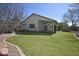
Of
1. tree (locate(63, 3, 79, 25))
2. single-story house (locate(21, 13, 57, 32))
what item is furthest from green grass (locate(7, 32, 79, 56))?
tree (locate(63, 3, 79, 25))

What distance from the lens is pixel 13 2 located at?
4.17 meters

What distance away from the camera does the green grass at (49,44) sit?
4125 mm

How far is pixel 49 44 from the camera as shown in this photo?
4.16 metres

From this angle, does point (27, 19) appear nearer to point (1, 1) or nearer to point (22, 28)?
point (22, 28)

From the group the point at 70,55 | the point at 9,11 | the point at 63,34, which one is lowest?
the point at 70,55

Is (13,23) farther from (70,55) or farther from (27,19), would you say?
(70,55)

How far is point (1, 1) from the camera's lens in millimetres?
4180

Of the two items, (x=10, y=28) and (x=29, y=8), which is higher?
(x=29, y=8)

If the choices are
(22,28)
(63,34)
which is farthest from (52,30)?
(22,28)

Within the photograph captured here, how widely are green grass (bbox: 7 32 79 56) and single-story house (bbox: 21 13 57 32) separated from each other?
112mm

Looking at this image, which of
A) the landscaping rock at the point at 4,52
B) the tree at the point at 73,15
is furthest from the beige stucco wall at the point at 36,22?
the landscaping rock at the point at 4,52

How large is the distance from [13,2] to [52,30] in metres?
0.74

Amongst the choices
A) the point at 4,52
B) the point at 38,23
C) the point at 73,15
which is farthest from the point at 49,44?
the point at 4,52

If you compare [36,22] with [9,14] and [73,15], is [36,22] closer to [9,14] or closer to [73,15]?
[9,14]
